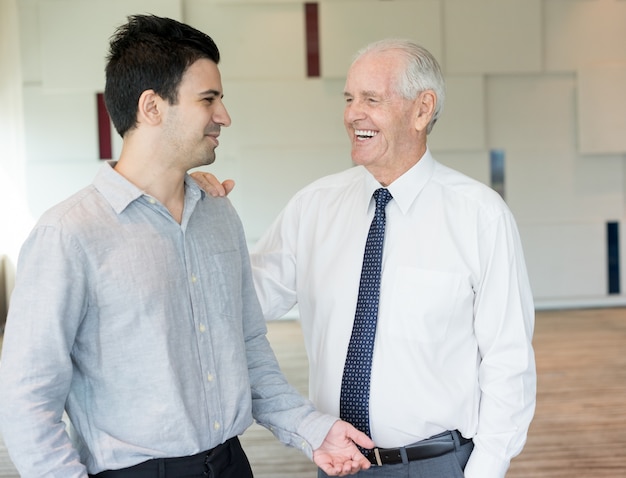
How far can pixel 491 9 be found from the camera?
6918mm

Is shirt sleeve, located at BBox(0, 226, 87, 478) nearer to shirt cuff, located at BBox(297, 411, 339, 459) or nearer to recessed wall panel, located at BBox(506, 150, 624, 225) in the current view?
shirt cuff, located at BBox(297, 411, 339, 459)

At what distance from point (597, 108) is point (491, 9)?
1.24 meters

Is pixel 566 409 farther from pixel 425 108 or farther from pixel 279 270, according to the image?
pixel 425 108

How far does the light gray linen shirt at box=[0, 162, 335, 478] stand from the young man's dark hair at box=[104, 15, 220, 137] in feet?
0.51

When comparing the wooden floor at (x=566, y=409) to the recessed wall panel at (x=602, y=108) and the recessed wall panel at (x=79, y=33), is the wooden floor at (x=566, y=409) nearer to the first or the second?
the recessed wall panel at (x=602, y=108)

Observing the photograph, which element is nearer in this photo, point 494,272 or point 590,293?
point 494,272

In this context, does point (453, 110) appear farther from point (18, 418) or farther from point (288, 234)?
point (18, 418)

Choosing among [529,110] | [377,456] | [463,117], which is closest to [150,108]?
[377,456]

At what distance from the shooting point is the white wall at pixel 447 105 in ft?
22.3

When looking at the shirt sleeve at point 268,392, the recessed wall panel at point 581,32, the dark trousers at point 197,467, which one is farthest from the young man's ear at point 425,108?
the recessed wall panel at point 581,32

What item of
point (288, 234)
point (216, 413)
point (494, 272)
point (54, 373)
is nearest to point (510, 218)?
point (494, 272)

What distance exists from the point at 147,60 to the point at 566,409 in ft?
11.9

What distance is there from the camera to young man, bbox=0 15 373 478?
131 centimetres

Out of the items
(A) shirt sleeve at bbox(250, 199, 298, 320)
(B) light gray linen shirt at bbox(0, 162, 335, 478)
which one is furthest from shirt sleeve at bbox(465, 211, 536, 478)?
(A) shirt sleeve at bbox(250, 199, 298, 320)
